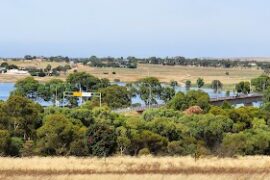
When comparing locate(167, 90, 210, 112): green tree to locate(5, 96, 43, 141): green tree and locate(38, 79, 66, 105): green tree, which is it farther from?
locate(5, 96, 43, 141): green tree

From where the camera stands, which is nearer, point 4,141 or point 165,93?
point 4,141

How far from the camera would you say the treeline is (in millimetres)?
41938

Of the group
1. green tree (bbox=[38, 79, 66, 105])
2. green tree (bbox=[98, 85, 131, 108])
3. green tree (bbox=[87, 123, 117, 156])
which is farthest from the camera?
green tree (bbox=[38, 79, 66, 105])

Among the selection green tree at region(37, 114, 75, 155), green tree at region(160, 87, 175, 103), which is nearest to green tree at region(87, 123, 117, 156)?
green tree at region(37, 114, 75, 155)

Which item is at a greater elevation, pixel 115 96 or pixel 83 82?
pixel 115 96

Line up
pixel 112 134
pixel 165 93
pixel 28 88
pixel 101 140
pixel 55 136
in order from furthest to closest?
1. pixel 165 93
2. pixel 28 88
3. pixel 55 136
4. pixel 112 134
5. pixel 101 140

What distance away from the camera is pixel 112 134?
140ft

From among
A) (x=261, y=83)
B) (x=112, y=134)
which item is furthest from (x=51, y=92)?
(x=112, y=134)

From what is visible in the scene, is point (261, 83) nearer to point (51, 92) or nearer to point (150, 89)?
point (150, 89)

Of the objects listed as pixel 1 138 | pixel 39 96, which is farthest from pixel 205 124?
pixel 39 96

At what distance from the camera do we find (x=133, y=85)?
133 m

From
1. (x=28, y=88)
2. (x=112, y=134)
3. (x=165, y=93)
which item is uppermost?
(x=112, y=134)

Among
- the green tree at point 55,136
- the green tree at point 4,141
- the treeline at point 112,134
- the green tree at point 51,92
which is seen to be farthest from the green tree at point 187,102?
the green tree at point 4,141

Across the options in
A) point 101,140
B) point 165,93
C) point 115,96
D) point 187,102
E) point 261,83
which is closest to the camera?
point 101,140
